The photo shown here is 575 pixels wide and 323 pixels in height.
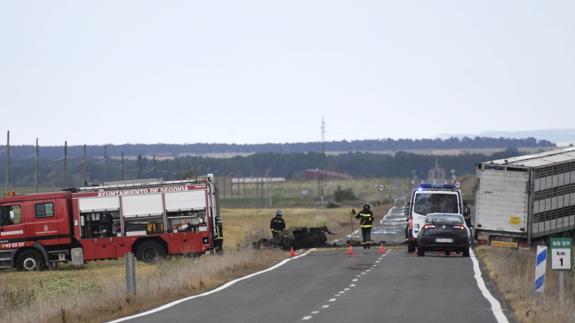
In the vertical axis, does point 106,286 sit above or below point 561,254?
below

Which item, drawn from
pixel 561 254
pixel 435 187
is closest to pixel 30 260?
pixel 435 187

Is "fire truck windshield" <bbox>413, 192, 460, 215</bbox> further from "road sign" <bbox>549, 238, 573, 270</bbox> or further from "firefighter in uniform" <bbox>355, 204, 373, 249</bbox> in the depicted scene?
"road sign" <bbox>549, 238, 573, 270</bbox>

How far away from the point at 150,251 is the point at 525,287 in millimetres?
18342

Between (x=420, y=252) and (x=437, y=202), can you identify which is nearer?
(x=420, y=252)

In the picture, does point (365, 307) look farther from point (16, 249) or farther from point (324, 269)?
point (16, 249)

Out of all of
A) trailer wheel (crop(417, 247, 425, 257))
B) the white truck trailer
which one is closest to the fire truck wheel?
trailer wheel (crop(417, 247, 425, 257))

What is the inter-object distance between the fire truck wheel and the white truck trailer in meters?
15.2

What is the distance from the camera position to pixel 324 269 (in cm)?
→ 3797

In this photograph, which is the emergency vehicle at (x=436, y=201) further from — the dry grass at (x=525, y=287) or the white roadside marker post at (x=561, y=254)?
the white roadside marker post at (x=561, y=254)

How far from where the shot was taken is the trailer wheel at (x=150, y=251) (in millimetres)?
44219

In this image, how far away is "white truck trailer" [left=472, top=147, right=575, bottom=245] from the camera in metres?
44.2

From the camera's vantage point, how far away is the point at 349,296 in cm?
2797

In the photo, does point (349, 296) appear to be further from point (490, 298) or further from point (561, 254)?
point (561, 254)

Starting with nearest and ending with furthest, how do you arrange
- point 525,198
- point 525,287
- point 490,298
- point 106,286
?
point 490,298 < point 525,287 < point 106,286 < point 525,198
